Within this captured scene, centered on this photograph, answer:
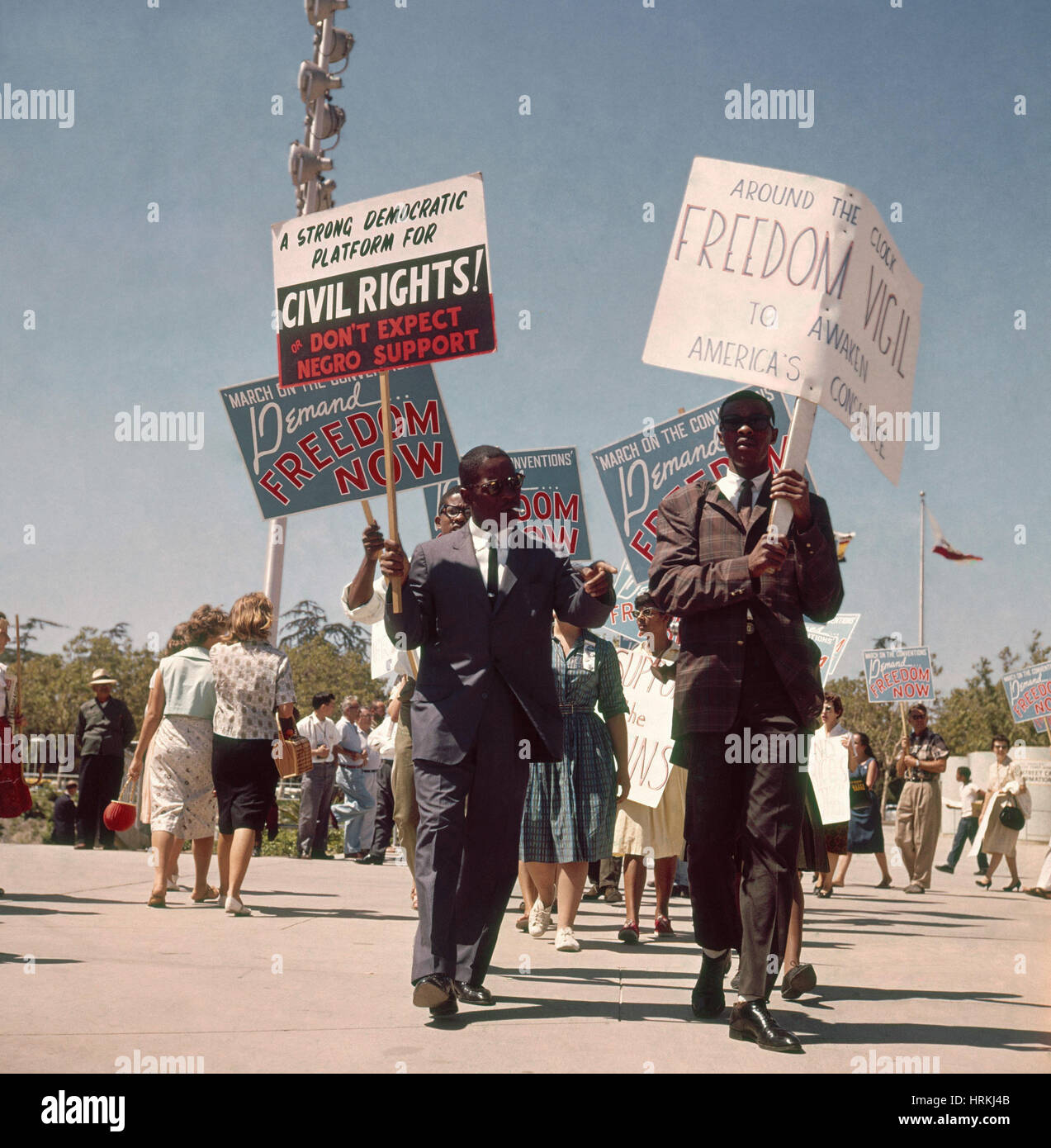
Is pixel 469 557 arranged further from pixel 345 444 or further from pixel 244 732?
pixel 345 444

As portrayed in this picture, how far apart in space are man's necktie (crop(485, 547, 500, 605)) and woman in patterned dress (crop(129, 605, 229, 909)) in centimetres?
459

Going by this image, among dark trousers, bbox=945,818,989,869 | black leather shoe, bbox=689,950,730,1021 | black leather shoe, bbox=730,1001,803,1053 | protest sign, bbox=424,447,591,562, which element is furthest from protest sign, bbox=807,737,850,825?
dark trousers, bbox=945,818,989,869

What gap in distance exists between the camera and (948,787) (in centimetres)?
4003

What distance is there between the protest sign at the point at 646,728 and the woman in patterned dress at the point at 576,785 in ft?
2.44

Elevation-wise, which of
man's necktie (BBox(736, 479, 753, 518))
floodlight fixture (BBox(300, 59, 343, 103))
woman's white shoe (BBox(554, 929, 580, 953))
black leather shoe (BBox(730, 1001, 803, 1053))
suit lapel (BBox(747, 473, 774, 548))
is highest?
floodlight fixture (BBox(300, 59, 343, 103))

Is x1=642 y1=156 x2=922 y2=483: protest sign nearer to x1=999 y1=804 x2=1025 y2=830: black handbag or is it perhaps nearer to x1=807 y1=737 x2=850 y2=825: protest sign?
x1=807 y1=737 x2=850 y2=825: protest sign

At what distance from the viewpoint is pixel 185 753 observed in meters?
9.32

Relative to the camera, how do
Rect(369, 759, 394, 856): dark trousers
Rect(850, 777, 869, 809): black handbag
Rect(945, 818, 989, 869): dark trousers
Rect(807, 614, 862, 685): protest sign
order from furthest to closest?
Rect(945, 818, 989, 869): dark trousers → Rect(369, 759, 394, 856): dark trousers → Rect(850, 777, 869, 809): black handbag → Rect(807, 614, 862, 685): protest sign

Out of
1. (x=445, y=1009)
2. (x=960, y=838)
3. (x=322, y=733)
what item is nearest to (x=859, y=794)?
(x=322, y=733)

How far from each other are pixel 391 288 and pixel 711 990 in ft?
11.9

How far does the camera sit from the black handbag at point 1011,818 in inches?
638

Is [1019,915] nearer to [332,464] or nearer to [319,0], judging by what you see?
[332,464]

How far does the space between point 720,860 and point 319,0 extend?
596 inches

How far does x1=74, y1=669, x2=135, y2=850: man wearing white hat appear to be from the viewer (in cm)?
1510
